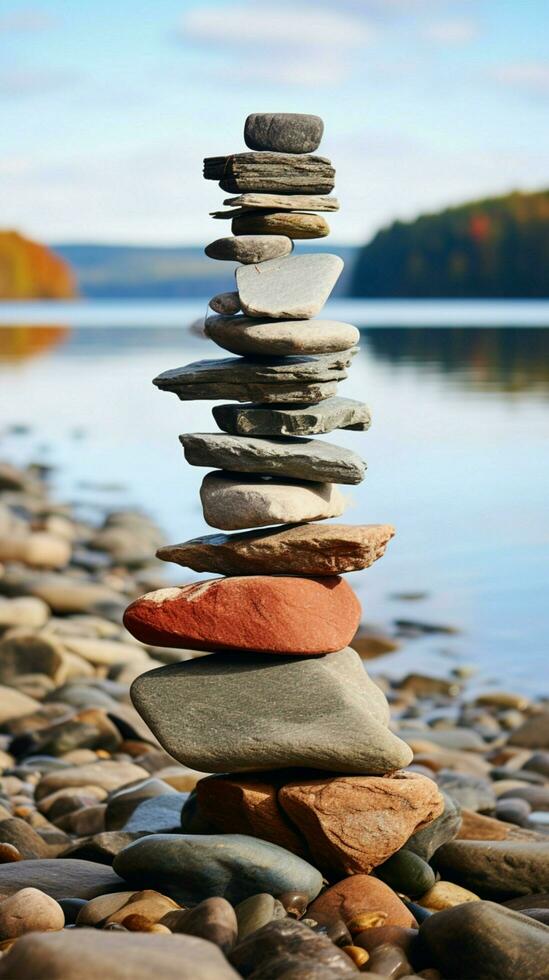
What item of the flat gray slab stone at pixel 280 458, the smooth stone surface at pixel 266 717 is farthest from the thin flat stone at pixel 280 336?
the smooth stone surface at pixel 266 717

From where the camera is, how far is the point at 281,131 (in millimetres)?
6039

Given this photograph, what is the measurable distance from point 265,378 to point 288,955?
250cm

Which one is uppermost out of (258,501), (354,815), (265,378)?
(265,378)

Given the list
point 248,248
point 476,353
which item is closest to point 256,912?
point 248,248

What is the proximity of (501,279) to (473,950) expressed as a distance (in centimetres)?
9958

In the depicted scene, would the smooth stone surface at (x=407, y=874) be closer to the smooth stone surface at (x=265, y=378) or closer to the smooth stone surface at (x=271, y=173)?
the smooth stone surface at (x=265, y=378)

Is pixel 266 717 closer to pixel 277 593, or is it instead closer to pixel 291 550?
pixel 277 593

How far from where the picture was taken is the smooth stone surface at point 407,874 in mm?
6016

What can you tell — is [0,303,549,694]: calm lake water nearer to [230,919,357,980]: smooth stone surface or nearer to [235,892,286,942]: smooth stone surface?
[235,892,286,942]: smooth stone surface

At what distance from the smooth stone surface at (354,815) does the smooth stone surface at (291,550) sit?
0.97 meters

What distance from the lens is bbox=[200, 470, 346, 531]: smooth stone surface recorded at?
233 inches

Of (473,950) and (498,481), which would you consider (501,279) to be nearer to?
(498,481)

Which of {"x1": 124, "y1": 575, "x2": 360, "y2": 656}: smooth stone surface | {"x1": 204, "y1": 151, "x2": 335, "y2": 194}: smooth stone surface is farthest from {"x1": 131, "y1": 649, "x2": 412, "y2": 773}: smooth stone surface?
{"x1": 204, "y1": 151, "x2": 335, "y2": 194}: smooth stone surface

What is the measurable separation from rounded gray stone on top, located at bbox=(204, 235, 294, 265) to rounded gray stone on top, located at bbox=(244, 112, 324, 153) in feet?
1.36
